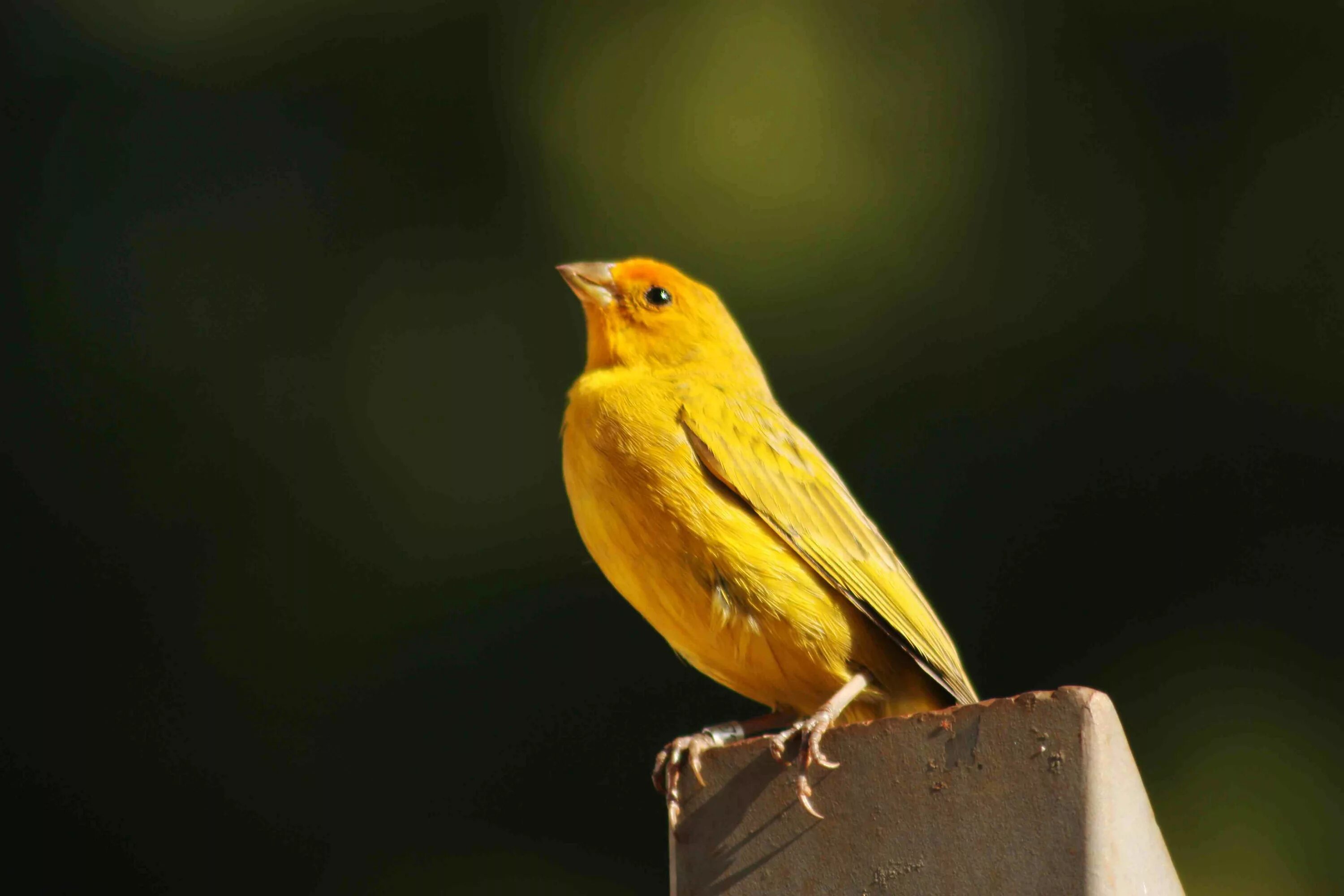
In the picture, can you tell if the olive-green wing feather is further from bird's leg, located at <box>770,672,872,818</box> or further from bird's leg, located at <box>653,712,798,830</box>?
bird's leg, located at <box>770,672,872,818</box>

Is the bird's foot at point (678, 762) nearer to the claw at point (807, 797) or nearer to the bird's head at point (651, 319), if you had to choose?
the claw at point (807, 797)

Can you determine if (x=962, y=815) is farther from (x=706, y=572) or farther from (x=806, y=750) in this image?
(x=706, y=572)

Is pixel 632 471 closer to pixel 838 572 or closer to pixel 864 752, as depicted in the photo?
pixel 838 572

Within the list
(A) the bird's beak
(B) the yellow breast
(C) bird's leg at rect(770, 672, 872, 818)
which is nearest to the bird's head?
(A) the bird's beak

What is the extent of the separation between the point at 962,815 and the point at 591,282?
6.75 ft

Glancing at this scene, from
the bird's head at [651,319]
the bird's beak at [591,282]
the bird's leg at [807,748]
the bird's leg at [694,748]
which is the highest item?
the bird's beak at [591,282]

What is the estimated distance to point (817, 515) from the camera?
124 inches

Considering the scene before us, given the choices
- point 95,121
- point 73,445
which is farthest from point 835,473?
point 95,121

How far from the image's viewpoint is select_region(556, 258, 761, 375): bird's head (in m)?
3.74

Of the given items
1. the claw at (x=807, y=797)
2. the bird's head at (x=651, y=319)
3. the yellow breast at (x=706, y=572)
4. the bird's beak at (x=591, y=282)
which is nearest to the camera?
the claw at (x=807, y=797)

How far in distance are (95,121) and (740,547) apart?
5.28m

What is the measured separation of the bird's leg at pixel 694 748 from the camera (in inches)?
96.6

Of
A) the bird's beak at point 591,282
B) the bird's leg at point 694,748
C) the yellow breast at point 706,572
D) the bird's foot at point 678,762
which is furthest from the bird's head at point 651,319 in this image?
the bird's foot at point 678,762

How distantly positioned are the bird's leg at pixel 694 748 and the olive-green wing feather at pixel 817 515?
0.30 meters
